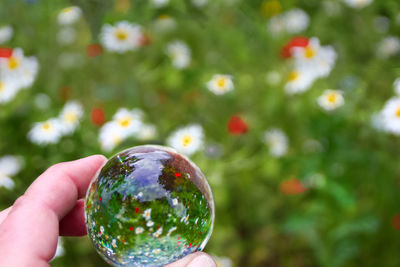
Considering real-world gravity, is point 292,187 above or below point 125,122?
below

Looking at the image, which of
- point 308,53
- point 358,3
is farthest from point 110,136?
point 358,3

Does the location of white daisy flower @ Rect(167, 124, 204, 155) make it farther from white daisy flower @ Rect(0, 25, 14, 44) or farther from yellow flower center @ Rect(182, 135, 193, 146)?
white daisy flower @ Rect(0, 25, 14, 44)

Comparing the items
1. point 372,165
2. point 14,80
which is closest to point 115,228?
point 372,165

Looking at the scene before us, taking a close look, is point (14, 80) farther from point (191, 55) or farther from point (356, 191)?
point (356, 191)

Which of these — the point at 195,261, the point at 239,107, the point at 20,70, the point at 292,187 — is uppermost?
the point at 195,261

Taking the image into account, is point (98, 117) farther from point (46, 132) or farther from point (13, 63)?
point (13, 63)

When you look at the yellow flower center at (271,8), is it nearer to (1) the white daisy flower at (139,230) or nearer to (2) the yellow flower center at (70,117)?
(2) the yellow flower center at (70,117)

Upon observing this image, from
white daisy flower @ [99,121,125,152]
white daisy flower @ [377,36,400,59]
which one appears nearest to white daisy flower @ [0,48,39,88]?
white daisy flower @ [99,121,125,152]
